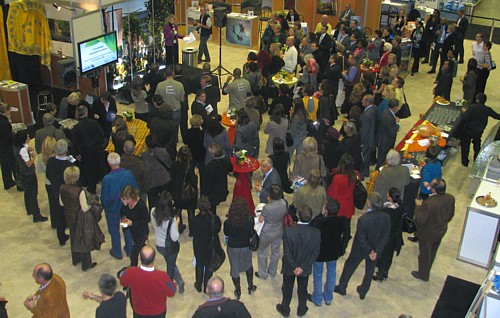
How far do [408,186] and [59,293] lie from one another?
423cm

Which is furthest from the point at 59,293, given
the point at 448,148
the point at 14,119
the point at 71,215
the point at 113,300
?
the point at 448,148

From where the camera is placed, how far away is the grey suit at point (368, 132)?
8219 millimetres

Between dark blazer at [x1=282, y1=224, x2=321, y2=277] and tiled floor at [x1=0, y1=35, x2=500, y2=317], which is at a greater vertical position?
dark blazer at [x1=282, y1=224, x2=321, y2=277]

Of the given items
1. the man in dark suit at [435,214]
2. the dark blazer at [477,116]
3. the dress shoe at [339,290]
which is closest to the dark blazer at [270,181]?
the dress shoe at [339,290]

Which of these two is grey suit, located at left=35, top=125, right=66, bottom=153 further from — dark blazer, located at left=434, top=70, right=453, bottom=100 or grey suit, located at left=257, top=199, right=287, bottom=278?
dark blazer, located at left=434, top=70, right=453, bottom=100

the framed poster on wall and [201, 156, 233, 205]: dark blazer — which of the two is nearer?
[201, 156, 233, 205]: dark blazer

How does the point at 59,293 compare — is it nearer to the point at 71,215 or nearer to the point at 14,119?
the point at 71,215

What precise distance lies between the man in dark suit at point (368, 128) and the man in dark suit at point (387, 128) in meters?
0.12

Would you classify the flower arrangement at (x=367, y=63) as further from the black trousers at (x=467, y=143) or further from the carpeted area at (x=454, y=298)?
the carpeted area at (x=454, y=298)

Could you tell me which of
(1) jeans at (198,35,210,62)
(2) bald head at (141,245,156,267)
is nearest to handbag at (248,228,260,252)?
(2) bald head at (141,245,156,267)

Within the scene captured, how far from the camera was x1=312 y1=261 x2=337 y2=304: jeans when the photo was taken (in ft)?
19.4

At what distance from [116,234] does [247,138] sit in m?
2.15

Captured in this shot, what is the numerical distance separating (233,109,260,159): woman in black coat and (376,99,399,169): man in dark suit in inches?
75.3

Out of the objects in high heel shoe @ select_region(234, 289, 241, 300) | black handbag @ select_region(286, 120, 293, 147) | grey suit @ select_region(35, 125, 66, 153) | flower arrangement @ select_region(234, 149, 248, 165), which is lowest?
high heel shoe @ select_region(234, 289, 241, 300)
